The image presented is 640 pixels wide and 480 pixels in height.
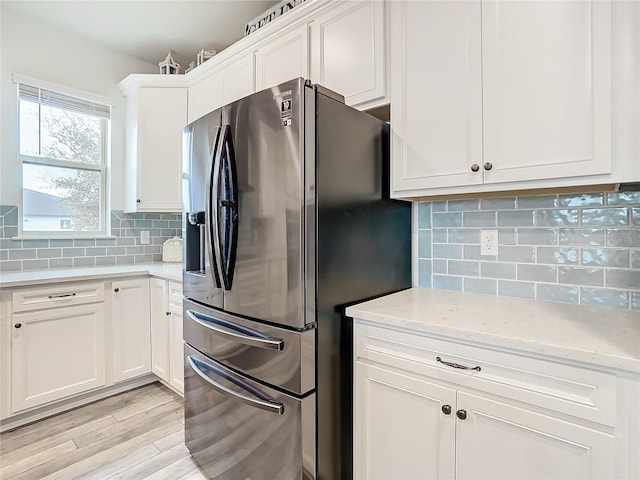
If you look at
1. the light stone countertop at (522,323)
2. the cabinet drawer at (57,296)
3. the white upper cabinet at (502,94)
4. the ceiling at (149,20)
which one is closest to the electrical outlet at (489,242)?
the light stone countertop at (522,323)

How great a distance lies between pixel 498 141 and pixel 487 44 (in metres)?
0.37

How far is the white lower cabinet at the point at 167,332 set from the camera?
2336mm

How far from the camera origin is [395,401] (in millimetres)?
1223

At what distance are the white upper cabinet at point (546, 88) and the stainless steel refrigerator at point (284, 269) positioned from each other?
52cm

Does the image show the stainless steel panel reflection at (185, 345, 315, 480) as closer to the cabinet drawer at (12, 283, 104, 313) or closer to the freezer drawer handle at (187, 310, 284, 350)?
the freezer drawer handle at (187, 310, 284, 350)

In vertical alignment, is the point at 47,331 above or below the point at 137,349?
above

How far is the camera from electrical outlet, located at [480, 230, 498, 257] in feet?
5.27

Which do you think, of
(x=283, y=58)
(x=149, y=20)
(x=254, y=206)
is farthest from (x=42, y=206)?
(x=254, y=206)

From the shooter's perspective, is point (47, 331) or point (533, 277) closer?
point (533, 277)

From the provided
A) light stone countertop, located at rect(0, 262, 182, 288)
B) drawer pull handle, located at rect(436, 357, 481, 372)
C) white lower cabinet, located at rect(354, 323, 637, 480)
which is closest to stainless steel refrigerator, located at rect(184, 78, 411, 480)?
white lower cabinet, located at rect(354, 323, 637, 480)

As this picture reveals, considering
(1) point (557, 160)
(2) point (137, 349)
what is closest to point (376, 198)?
(1) point (557, 160)

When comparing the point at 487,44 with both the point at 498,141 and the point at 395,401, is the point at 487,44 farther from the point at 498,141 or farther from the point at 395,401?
the point at 395,401

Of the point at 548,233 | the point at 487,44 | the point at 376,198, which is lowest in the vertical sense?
the point at 548,233

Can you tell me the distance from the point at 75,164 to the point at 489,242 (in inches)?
122
